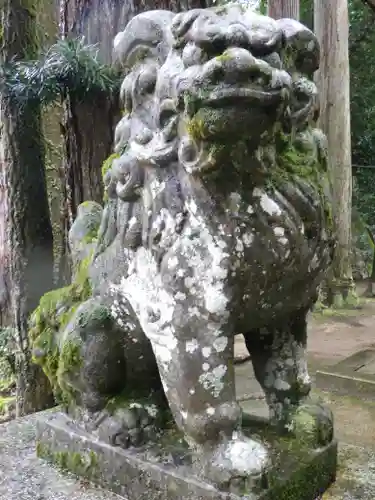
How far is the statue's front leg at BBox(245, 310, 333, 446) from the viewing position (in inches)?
49.0

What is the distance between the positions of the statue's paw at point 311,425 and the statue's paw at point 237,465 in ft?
0.57

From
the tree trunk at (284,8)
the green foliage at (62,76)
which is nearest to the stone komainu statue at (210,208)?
the green foliage at (62,76)

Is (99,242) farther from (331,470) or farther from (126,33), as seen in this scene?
(331,470)

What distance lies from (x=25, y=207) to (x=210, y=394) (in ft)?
4.56

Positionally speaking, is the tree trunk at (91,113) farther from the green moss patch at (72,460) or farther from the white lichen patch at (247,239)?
the white lichen patch at (247,239)

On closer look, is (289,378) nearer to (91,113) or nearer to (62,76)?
(62,76)

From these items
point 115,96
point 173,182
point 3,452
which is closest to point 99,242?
point 173,182

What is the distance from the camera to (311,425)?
1249mm

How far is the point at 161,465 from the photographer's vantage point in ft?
3.83

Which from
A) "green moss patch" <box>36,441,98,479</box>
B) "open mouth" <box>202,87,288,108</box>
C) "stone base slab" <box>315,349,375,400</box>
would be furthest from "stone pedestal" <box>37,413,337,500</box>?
"stone base slab" <box>315,349,375,400</box>

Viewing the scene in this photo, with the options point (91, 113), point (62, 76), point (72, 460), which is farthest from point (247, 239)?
point (91, 113)

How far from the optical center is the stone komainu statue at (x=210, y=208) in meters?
0.92

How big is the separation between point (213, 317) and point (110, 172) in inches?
13.7

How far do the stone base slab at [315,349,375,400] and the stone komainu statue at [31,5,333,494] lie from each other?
3.15 feet
